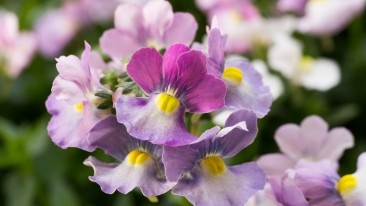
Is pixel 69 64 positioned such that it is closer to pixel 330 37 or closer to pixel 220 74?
pixel 220 74

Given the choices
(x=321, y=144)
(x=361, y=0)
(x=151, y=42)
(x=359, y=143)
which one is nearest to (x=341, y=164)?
(x=359, y=143)

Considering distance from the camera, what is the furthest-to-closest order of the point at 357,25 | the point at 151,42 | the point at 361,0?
the point at 357,25 < the point at 361,0 < the point at 151,42

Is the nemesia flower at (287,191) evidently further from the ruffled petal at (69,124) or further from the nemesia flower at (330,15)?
the nemesia flower at (330,15)

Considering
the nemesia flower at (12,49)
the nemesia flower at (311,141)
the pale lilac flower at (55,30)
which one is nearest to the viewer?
the nemesia flower at (311,141)

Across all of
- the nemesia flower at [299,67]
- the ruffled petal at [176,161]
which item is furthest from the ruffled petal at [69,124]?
the nemesia flower at [299,67]

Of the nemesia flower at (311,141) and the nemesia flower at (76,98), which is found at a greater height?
the nemesia flower at (76,98)
